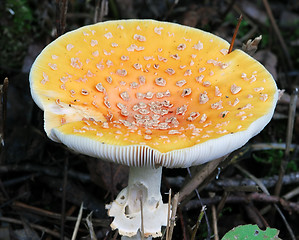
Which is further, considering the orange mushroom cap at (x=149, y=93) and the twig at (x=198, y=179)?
the twig at (x=198, y=179)

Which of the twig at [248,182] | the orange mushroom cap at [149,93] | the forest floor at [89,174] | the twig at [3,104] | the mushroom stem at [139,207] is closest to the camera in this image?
the orange mushroom cap at [149,93]

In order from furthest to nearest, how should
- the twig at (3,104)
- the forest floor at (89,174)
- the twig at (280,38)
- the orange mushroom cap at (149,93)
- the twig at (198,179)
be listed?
the twig at (280,38)
the forest floor at (89,174)
the twig at (198,179)
the twig at (3,104)
the orange mushroom cap at (149,93)

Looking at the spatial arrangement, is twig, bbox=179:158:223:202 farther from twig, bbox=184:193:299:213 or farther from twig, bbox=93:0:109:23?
twig, bbox=93:0:109:23

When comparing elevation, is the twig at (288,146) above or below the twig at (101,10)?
below

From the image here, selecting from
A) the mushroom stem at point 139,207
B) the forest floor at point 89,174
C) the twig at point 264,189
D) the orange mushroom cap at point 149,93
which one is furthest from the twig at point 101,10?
the twig at point 264,189

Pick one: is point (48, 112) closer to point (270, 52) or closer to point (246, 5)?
point (270, 52)

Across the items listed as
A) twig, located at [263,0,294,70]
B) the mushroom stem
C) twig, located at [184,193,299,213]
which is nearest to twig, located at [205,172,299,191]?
twig, located at [184,193,299,213]

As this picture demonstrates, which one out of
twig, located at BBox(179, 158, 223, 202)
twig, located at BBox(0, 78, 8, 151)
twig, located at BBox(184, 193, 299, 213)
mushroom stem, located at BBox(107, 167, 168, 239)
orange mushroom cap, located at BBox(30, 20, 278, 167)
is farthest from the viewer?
twig, located at BBox(184, 193, 299, 213)

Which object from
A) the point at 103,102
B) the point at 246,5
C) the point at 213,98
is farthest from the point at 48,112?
the point at 246,5

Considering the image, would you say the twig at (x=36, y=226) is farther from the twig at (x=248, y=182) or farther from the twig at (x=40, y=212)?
the twig at (x=248, y=182)
